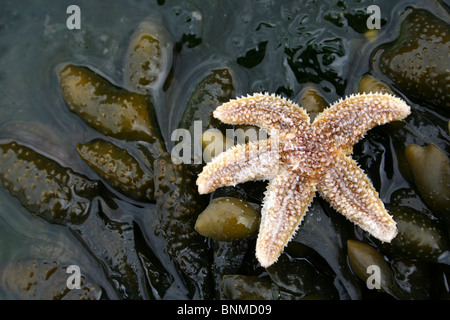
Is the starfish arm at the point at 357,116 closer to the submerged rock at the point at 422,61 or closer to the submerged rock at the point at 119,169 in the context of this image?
the submerged rock at the point at 422,61

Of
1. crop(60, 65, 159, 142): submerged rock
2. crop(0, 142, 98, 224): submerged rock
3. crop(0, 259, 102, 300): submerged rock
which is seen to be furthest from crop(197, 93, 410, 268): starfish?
crop(0, 259, 102, 300): submerged rock

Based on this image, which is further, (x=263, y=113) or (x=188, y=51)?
(x=188, y=51)

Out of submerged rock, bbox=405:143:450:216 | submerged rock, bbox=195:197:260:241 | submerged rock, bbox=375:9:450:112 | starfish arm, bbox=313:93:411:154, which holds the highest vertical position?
submerged rock, bbox=375:9:450:112

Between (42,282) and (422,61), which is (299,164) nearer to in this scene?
(422,61)

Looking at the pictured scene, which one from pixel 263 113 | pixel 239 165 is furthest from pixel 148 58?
pixel 239 165

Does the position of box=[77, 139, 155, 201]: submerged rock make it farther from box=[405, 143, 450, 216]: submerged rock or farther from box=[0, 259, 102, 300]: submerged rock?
box=[405, 143, 450, 216]: submerged rock
